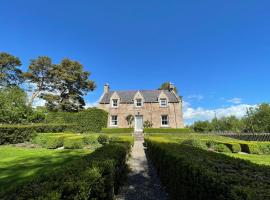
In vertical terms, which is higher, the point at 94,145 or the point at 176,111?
the point at 176,111

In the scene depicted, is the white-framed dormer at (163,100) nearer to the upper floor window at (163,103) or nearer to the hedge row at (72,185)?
the upper floor window at (163,103)

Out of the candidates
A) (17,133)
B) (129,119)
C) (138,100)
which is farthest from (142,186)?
(138,100)

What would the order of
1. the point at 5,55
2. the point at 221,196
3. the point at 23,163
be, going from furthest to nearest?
the point at 5,55
the point at 23,163
the point at 221,196

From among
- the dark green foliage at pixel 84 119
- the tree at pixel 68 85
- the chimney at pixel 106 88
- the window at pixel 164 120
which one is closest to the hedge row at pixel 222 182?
the dark green foliage at pixel 84 119

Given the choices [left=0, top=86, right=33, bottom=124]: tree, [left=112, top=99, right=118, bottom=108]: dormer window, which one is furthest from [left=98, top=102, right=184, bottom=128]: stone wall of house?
[left=0, top=86, right=33, bottom=124]: tree

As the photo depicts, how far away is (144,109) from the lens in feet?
98.6

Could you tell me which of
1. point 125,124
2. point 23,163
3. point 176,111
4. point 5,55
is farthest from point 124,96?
point 5,55

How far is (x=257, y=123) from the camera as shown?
50.5 m

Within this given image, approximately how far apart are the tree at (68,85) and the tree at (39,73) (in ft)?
2.80

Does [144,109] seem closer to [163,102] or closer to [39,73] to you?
[163,102]

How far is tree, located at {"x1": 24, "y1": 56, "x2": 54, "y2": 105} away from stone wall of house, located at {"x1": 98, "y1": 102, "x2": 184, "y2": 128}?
1870 centimetres

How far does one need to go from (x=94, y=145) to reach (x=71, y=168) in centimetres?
1230

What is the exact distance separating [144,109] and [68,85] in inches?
799

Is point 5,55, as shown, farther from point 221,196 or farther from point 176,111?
point 221,196
